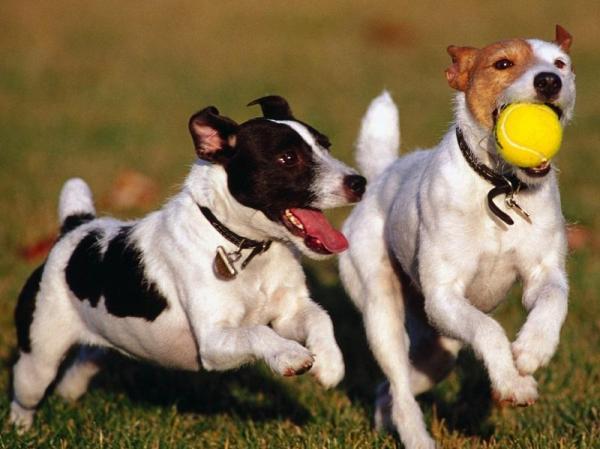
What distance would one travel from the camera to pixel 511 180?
541cm

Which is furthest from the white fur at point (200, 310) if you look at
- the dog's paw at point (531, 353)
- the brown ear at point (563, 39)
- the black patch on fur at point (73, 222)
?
the brown ear at point (563, 39)

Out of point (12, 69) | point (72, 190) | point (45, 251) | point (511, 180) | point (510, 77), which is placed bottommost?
point (12, 69)

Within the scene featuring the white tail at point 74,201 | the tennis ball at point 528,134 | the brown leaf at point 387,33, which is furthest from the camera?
the brown leaf at point 387,33

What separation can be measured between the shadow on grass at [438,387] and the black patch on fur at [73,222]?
2.08 metres

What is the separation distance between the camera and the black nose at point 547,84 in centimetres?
503

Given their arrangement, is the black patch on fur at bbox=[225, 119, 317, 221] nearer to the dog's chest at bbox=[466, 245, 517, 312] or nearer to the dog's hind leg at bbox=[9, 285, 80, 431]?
the dog's chest at bbox=[466, 245, 517, 312]

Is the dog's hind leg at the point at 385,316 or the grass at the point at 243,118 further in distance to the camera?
the grass at the point at 243,118

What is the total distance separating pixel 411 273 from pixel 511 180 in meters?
1.00

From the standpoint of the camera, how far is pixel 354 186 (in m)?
5.54

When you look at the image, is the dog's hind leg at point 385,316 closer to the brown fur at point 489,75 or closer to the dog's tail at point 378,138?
the dog's tail at point 378,138

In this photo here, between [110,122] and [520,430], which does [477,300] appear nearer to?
[520,430]

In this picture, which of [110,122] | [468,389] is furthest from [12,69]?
[468,389]

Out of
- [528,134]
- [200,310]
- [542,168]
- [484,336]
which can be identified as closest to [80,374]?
[200,310]

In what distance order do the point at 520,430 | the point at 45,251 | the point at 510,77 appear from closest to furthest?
1. the point at 510,77
2. the point at 520,430
3. the point at 45,251
